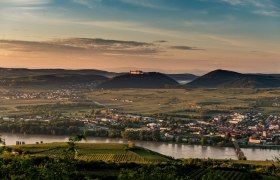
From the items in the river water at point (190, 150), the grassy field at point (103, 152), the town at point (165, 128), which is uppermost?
the grassy field at point (103, 152)

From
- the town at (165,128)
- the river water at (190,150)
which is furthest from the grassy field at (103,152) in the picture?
the town at (165,128)

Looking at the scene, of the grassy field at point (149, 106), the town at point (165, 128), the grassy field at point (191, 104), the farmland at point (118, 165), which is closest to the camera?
the farmland at point (118, 165)

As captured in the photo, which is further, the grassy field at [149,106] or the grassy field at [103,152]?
the grassy field at [149,106]

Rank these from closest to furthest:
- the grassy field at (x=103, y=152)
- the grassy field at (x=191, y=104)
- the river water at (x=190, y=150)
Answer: the grassy field at (x=103, y=152) < the river water at (x=190, y=150) < the grassy field at (x=191, y=104)

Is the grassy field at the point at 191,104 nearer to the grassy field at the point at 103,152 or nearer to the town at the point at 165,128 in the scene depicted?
the town at the point at 165,128

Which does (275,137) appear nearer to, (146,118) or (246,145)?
(246,145)

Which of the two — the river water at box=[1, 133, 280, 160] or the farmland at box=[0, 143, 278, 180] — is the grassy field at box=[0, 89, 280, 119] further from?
the farmland at box=[0, 143, 278, 180]

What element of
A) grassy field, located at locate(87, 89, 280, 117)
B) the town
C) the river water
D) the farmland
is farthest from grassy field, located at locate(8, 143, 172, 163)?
grassy field, located at locate(87, 89, 280, 117)

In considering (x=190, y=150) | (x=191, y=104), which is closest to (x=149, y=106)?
(x=191, y=104)
